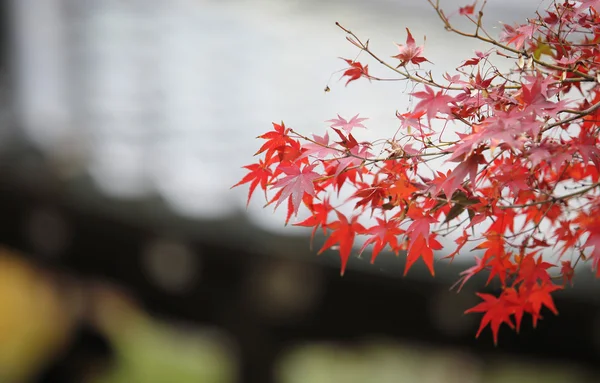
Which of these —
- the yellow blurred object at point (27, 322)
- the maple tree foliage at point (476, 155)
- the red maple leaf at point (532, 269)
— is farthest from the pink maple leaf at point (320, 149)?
the yellow blurred object at point (27, 322)

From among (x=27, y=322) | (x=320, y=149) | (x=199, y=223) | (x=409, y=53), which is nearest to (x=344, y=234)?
(x=320, y=149)

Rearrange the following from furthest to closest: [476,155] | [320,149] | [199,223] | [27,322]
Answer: [27,322] → [199,223] → [320,149] → [476,155]

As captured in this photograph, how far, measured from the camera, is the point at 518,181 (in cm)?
77

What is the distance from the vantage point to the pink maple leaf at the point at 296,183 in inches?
30.0

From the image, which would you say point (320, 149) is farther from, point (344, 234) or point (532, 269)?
point (532, 269)

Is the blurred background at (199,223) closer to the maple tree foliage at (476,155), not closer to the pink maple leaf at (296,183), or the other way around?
the maple tree foliage at (476,155)

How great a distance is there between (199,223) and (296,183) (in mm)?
2018

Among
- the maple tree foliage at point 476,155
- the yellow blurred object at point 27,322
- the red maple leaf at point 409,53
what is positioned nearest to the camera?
the maple tree foliage at point 476,155

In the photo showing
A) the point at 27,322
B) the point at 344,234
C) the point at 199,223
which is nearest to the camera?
the point at 344,234

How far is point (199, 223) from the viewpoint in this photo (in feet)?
8.98

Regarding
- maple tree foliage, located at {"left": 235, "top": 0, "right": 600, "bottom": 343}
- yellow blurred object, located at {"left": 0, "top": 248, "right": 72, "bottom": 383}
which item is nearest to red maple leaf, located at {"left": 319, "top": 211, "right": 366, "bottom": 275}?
maple tree foliage, located at {"left": 235, "top": 0, "right": 600, "bottom": 343}

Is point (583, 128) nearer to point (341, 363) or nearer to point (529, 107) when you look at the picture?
point (529, 107)

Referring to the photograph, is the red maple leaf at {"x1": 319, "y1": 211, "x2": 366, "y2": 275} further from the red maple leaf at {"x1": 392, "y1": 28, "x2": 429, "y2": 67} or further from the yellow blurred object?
the yellow blurred object

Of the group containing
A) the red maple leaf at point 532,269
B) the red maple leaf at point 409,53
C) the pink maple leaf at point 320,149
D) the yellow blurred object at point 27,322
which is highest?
the red maple leaf at point 409,53
